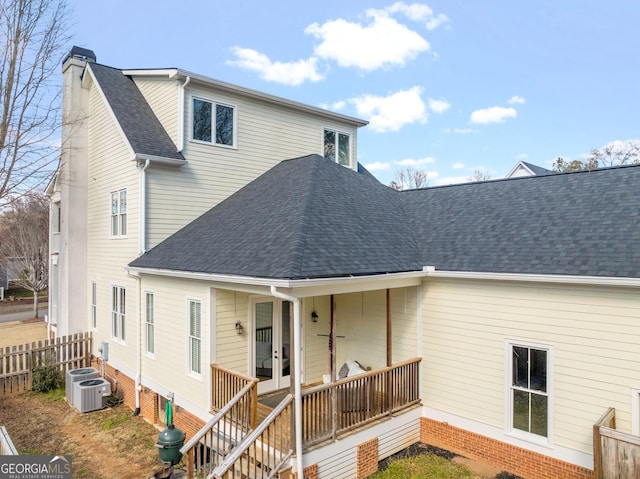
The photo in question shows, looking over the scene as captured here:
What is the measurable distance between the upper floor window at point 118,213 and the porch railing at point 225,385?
591 centimetres

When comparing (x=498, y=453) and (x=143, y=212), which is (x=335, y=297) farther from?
(x=143, y=212)

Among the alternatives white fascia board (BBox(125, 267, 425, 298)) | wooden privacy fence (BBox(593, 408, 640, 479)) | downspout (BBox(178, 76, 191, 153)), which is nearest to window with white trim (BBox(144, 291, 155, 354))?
white fascia board (BBox(125, 267, 425, 298))

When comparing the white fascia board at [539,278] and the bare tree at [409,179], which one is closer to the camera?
the white fascia board at [539,278]

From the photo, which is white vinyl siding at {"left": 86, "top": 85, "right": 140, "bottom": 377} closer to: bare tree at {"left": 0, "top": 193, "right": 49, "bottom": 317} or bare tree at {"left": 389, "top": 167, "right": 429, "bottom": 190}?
bare tree at {"left": 0, "top": 193, "right": 49, "bottom": 317}

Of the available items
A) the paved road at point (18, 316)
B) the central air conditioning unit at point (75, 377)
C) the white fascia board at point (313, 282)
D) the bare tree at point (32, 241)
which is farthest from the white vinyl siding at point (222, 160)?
the paved road at point (18, 316)

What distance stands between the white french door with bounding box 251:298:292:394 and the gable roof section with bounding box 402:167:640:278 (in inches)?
147

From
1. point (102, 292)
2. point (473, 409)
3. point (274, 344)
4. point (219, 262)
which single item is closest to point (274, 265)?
point (219, 262)

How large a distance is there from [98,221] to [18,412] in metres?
5.92

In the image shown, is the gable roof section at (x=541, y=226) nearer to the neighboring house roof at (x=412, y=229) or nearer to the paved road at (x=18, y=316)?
the neighboring house roof at (x=412, y=229)

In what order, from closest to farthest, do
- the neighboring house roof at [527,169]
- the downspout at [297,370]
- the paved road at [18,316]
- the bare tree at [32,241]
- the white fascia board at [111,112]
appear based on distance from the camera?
the downspout at [297,370]
the white fascia board at [111,112]
the bare tree at [32,241]
the paved road at [18,316]
the neighboring house roof at [527,169]

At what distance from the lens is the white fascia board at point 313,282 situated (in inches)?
244

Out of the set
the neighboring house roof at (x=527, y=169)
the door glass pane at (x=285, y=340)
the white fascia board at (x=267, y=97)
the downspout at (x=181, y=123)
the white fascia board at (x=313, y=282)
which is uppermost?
the neighboring house roof at (x=527, y=169)

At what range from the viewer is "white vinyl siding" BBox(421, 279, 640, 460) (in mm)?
6184

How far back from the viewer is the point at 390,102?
163 ft
